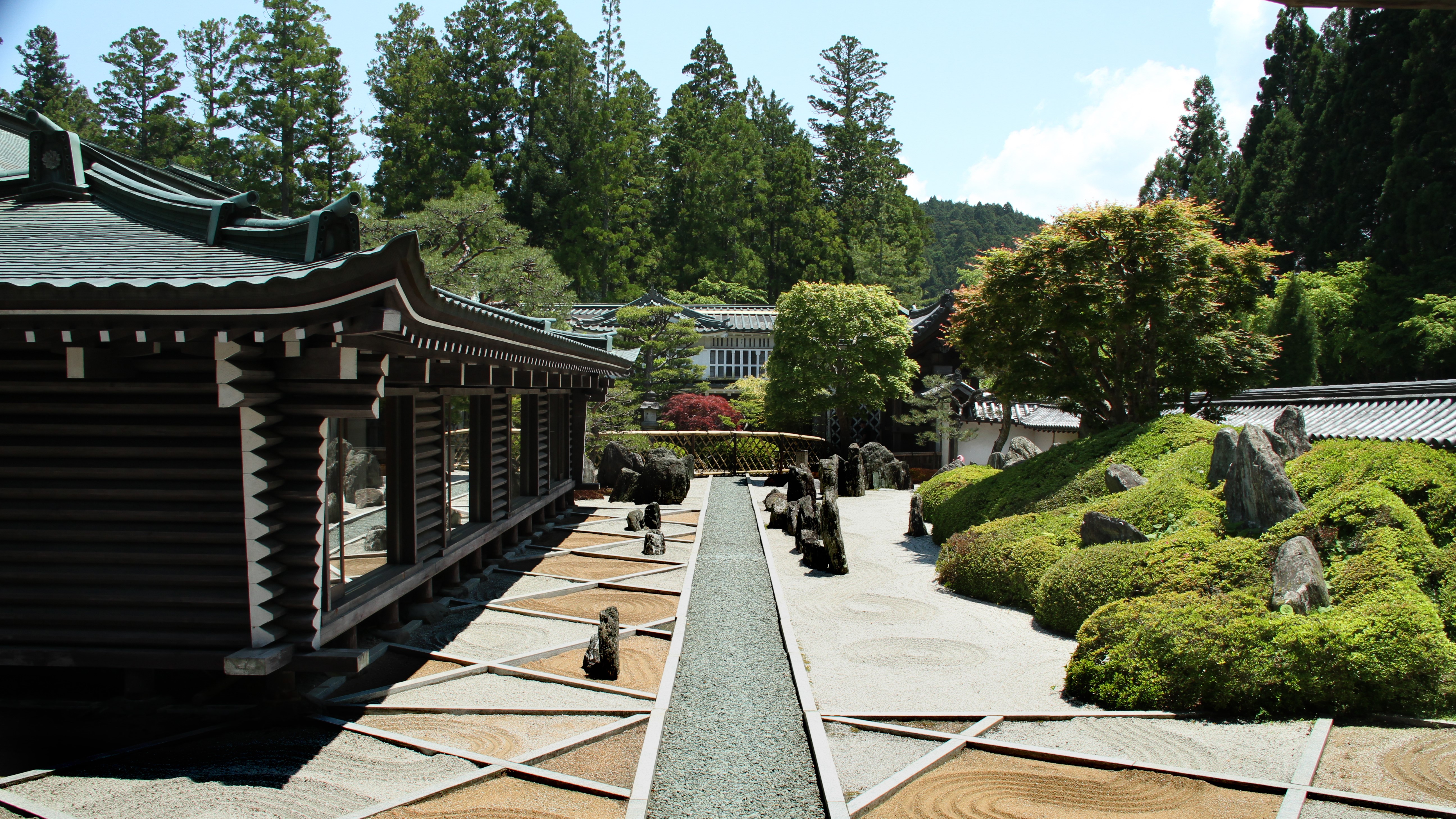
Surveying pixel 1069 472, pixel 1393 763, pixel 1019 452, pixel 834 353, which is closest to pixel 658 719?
pixel 1393 763

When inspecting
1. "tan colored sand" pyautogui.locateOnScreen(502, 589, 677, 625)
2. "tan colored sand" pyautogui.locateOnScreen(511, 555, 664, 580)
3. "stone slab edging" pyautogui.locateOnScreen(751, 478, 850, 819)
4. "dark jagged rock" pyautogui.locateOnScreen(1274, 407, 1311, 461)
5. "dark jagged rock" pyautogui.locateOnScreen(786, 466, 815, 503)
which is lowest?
"stone slab edging" pyautogui.locateOnScreen(751, 478, 850, 819)

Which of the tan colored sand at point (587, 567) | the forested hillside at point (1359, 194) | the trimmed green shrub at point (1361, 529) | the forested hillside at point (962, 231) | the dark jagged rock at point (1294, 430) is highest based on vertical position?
the forested hillside at point (962, 231)

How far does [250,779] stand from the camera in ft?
16.3

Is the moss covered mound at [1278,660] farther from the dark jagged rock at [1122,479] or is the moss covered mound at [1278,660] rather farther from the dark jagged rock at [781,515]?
the dark jagged rock at [781,515]

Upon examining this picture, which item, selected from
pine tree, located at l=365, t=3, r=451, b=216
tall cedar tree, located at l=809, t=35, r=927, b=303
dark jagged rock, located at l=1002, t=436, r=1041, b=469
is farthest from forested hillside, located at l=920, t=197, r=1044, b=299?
dark jagged rock, located at l=1002, t=436, r=1041, b=469

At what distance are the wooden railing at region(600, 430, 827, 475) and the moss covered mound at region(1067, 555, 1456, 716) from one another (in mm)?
17551

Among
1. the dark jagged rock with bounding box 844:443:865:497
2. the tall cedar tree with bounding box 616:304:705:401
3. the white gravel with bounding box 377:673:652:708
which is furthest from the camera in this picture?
the tall cedar tree with bounding box 616:304:705:401

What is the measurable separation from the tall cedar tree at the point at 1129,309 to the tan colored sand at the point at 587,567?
7.73 meters

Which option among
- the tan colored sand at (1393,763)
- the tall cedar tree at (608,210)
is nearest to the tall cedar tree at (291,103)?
the tall cedar tree at (608,210)

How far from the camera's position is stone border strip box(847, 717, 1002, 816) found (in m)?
4.91

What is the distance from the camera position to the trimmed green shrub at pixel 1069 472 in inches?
473

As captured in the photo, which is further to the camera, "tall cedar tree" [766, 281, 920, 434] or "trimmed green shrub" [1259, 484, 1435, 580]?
"tall cedar tree" [766, 281, 920, 434]

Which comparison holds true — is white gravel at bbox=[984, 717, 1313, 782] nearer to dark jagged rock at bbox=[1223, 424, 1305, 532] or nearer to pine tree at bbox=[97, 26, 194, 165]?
dark jagged rock at bbox=[1223, 424, 1305, 532]

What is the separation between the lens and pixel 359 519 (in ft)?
36.7
